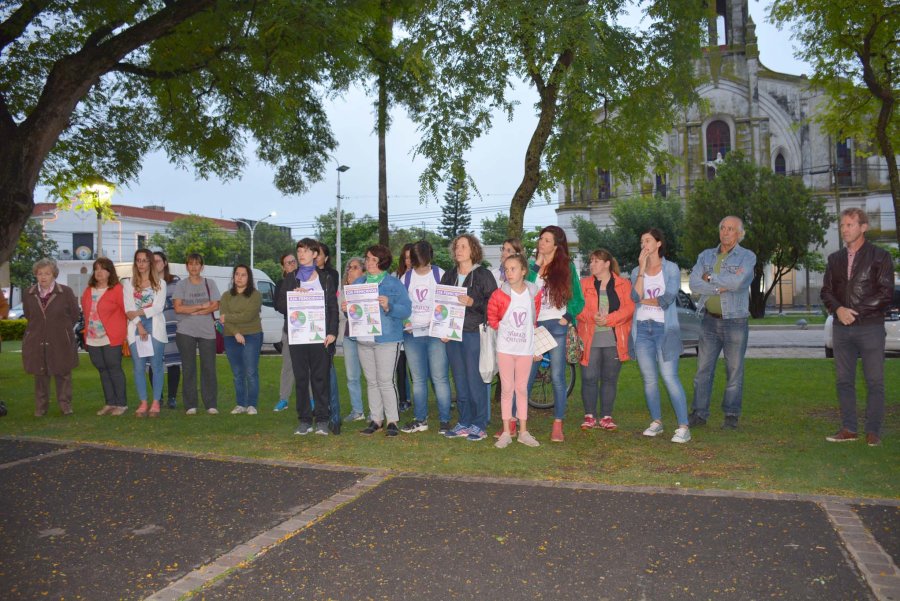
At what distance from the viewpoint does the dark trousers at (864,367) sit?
22.9 feet

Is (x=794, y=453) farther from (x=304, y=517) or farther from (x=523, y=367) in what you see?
(x=304, y=517)

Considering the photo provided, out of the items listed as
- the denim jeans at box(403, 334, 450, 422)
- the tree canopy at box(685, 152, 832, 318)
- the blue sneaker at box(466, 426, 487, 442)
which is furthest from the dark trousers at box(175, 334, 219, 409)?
the tree canopy at box(685, 152, 832, 318)

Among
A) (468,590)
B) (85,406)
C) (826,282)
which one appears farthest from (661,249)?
(85,406)

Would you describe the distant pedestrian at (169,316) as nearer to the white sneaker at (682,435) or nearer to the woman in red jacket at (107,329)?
the woman in red jacket at (107,329)

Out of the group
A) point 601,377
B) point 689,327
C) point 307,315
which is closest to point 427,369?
point 307,315

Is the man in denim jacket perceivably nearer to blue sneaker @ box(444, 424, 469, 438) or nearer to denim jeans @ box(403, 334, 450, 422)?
blue sneaker @ box(444, 424, 469, 438)

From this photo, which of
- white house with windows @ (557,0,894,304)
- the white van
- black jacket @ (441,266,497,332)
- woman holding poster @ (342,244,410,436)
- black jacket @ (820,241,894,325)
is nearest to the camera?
black jacket @ (820,241,894,325)

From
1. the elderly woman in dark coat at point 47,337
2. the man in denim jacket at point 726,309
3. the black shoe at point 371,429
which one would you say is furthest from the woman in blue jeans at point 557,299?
the elderly woman in dark coat at point 47,337

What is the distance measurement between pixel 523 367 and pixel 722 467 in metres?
1.93

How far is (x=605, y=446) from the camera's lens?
725cm

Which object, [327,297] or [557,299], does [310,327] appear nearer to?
[327,297]

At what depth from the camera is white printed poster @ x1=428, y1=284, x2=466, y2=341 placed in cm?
745

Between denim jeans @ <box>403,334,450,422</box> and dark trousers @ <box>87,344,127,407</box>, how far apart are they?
3927 millimetres

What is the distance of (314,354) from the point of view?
8008mm
